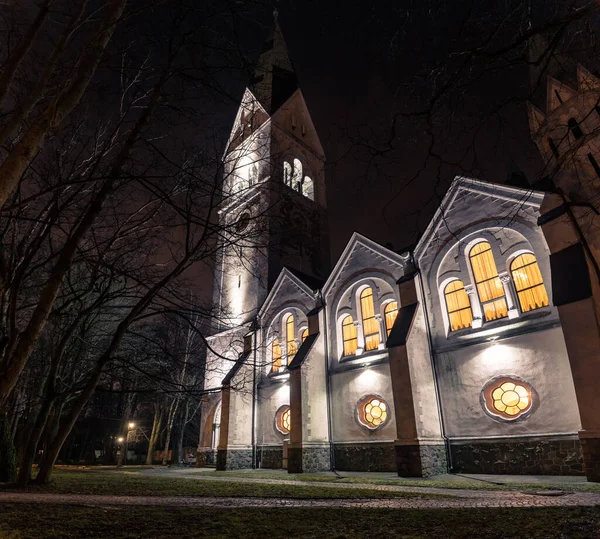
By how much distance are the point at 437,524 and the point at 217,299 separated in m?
28.3

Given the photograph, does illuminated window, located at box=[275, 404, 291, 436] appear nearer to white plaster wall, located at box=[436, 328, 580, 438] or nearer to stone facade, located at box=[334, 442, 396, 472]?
stone facade, located at box=[334, 442, 396, 472]

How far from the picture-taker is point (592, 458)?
10.6 metres

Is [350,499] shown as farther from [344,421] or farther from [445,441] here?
[344,421]

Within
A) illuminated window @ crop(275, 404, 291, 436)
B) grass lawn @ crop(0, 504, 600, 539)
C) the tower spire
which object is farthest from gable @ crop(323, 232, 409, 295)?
the tower spire

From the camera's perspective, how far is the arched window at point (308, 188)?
35062 millimetres

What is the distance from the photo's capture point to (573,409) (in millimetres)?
12844

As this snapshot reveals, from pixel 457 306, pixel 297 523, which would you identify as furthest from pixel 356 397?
pixel 297 523

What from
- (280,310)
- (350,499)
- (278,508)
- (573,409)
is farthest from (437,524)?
(280,310)

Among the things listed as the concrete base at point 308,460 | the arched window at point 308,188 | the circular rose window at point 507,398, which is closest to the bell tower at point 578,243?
the circular rose window at point 507,398

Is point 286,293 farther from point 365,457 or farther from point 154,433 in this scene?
point 154,433

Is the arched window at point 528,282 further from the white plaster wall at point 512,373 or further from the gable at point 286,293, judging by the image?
the gable at point 286,293

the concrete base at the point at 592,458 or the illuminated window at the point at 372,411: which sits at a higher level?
the illuminated window at the point at 372,411

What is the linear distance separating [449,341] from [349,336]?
18.5 ft

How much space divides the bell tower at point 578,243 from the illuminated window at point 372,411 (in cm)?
823
